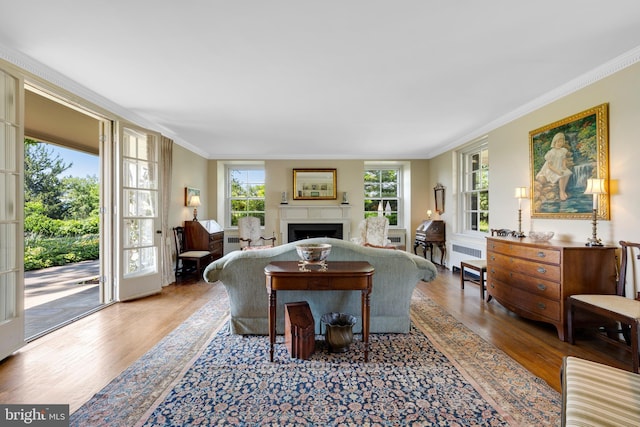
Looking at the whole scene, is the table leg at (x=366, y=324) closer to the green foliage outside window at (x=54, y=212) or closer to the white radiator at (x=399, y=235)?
the white radiator at (x=399, y=235)

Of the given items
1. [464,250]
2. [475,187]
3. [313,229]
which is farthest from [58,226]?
[475,187]

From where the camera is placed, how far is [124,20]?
6.53 feet

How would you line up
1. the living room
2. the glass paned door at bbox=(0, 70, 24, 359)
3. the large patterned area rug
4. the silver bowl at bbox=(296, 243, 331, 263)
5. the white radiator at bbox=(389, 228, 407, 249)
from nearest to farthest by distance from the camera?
the large patterned area rug → the living room → the glass paned door at bbox=(0, 70, 24, 359) → the silver bowl at bbox=(296, 243, 331, 263) → the white radiator at bbox=(389, 228, 407, 249)

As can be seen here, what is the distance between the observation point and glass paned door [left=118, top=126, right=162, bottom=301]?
3736 millimetres

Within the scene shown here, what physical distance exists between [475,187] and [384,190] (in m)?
2.39

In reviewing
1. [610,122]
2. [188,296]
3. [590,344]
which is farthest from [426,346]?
[188,296]

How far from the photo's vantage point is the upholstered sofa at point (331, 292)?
264cm

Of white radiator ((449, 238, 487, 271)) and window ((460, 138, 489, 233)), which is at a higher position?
window ((460, 138, 489, 233))

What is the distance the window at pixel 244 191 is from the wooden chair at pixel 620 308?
238 inches

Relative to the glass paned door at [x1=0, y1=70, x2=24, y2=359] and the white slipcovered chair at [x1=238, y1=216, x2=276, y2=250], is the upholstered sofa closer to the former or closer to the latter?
the glass paned door at [x1=0, y1=70, x2=24, y2=359]

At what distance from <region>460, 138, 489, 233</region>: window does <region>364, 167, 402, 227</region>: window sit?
190cm

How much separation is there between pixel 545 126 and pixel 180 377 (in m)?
4.44

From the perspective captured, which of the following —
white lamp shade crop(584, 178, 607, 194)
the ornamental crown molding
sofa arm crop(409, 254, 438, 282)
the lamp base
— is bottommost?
sofa arm crop(409, 254, 438, 282)

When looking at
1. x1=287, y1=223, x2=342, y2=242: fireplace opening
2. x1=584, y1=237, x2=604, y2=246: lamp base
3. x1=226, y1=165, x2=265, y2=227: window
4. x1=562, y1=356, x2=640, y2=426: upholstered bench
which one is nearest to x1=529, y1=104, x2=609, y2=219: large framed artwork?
x1=584, y1=237, x2=604, y2=246: lamp base
